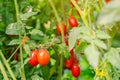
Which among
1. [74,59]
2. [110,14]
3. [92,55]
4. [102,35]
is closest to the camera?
[110,14]

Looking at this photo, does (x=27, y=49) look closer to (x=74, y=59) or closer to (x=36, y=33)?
(x=36, y=33)

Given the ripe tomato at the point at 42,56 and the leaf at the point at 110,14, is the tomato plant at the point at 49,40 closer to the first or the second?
the ripe tomato at the point at 42,56

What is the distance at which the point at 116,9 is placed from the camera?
0.14 metres

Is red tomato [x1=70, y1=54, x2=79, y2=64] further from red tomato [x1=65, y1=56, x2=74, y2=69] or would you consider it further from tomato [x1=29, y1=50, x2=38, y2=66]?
tomato [x1=29, y1=50, x2=38, y2=66]

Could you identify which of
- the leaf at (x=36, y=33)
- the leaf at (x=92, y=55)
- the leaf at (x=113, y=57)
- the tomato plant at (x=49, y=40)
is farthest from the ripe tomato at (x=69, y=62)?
the leaf at (x=92, y=55)

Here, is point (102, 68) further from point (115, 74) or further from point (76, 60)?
point (76, 60)

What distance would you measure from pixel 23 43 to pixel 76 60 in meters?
0.29

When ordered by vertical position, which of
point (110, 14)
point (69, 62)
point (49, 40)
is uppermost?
point (110, 14)

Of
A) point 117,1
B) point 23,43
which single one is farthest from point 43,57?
point 117,1

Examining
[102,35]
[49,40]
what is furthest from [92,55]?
[49,40]

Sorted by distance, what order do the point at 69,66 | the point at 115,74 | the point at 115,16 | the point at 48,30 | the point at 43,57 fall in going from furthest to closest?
the point at 48,30 → the point at 69,66 → the point at 115,74 → the point at 43,57 → the point at 115,16

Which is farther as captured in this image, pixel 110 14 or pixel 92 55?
pixel 92 55

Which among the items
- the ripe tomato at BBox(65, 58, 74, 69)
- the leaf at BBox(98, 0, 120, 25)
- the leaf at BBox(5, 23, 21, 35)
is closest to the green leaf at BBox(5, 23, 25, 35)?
the leaf at BBox(5, 23, 21, 35)

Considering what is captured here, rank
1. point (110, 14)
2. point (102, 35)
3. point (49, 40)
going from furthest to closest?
point (49, 40) < point (102, 35) < point (110, 14)
